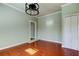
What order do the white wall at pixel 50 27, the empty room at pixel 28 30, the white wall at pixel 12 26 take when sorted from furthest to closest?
the white wall at pixel 50 27
the white wall at pixel 12 26
the empty room at pixel 28 30

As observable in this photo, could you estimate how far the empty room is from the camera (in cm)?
321

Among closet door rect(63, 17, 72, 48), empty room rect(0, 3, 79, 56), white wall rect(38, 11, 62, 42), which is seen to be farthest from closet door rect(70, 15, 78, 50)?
white wall rect(38, 11, 62, 42)

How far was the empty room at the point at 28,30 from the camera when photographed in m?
3.21

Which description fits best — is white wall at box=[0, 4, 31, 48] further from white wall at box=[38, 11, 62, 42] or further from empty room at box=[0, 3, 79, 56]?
white wall at box=[38, 11, 62, 42]

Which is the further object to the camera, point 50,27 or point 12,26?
point 50,27

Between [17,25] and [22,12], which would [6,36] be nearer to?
[17,25]

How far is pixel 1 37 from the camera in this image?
3.46 m

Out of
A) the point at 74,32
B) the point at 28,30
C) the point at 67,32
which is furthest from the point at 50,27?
the point at 74,32

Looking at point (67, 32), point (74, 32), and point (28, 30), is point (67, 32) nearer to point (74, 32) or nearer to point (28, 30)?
point (74, 32)

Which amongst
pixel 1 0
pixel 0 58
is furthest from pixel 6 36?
pixel 0 58

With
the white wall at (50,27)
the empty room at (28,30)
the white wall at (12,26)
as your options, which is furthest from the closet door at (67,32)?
the white wall at (12,26)

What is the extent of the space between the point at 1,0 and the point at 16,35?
3.55 meters

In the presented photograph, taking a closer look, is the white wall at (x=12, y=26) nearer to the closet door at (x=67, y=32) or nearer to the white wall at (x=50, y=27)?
the white wall at (x=50, y=27)

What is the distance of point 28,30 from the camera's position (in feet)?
18.2
